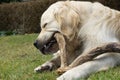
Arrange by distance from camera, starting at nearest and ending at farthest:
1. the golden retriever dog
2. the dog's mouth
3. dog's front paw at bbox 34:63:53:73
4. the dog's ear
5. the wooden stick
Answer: the wooden stick, the golden retriever dog, the dog's ear, the dog's mouth, dog's front paw at bbox 34:63:53:73

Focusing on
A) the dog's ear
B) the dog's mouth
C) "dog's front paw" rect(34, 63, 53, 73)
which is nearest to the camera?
the dog's ear

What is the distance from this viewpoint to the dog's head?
6367mm

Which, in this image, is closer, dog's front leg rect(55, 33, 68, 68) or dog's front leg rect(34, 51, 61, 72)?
dog's front leg rect(55, 33, 68, 68)

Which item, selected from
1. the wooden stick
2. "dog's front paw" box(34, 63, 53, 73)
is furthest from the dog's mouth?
the wooden stick

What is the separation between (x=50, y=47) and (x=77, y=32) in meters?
0.50

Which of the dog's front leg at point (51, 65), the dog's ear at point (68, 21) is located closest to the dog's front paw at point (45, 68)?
the dog's front leg at point (51, 65)

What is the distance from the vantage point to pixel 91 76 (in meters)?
5.69

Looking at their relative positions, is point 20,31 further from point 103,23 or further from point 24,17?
point 103,23

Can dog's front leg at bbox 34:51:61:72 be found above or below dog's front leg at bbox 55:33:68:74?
below

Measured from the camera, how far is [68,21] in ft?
20.8

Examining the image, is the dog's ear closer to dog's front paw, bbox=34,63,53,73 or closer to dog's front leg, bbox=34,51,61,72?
dog's front leg, bbox=34,51,61,72

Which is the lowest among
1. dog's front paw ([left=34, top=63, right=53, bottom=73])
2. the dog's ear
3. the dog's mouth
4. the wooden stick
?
dog's front paw ([left=34, top=63, right=53, bottom=73])

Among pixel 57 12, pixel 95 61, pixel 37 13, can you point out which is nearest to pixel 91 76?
pixel 95 61

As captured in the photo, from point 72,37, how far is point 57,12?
44 cm
